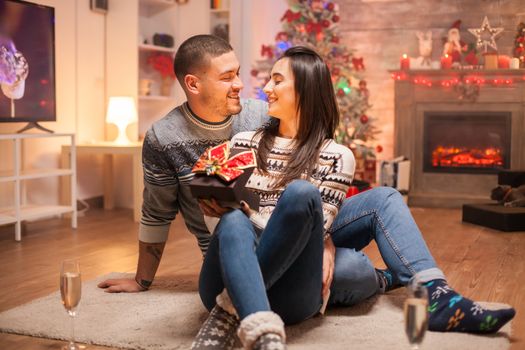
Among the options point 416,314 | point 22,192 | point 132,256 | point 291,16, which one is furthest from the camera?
point 291,16

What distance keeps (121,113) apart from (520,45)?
3173 millimetres

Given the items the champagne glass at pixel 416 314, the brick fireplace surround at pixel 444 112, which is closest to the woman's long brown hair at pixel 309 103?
the champagne glass at pixel 416 314

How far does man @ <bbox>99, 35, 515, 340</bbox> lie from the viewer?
2287mm

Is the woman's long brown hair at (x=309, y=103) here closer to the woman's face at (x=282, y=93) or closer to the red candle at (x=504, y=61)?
the woman's face at (x=282, y=93)

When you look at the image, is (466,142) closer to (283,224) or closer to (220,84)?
(220,84)

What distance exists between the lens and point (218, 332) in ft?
6.57

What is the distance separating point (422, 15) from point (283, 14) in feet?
4.08

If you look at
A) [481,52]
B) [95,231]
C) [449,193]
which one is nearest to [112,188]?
[95,231]

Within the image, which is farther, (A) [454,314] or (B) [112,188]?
(B) [112,188]

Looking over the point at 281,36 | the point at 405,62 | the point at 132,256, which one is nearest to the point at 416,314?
the point at 132,256

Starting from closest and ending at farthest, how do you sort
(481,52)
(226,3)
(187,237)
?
(187,237) → (481,52) → (226,3)

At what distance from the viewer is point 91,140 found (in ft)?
18.7

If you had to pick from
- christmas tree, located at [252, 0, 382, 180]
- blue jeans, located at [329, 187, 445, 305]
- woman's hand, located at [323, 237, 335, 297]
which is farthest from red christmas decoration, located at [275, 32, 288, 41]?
woman's hand, located at [323, 237, 335, 297]

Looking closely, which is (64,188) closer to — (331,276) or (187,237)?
(187,237)
